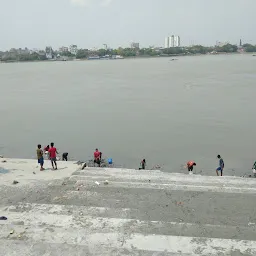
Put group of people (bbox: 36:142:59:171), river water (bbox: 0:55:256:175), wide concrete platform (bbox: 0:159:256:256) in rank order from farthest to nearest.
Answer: river water (bbox: 0:55:256:175)
group of people (bbox: 36:142:59:171)
wide concrete platform (bbox: 0:159:256:256)

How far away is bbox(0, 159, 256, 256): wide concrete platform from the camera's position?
7523mm

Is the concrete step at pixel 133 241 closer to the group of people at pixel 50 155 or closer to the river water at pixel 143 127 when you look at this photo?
the group of people at pixel 50 155

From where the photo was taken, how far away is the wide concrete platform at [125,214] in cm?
752

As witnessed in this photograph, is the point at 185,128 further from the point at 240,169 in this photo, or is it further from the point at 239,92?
the point at 239,92

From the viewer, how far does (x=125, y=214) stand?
8.98 metres

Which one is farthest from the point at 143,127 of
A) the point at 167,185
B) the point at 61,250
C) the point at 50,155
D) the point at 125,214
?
the point at 61,250

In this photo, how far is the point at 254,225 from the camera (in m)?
8.37

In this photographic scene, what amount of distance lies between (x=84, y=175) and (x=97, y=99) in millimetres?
30092

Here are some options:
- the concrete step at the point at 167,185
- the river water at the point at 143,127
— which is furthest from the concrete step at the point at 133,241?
the river water at the point at 143,127

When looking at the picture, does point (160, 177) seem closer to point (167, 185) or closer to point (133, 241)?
point (167, 185)

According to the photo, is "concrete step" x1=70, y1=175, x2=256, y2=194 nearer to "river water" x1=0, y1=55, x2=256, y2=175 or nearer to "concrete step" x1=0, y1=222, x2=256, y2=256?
"concrete step" x1=0, y1=222, x2=256, y2=256

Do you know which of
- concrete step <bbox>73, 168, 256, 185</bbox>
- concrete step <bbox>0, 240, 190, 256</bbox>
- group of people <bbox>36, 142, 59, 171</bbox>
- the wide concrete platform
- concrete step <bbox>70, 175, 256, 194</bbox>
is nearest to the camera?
concrete step <bbox>0, 240, 190, 256</bbox>

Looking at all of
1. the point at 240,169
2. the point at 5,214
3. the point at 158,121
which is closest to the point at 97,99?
the point at 158,121

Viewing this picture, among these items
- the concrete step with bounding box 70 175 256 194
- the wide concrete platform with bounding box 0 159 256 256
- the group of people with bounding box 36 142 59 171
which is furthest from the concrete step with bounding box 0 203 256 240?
the group of people with bounding box 36 142 59 171
